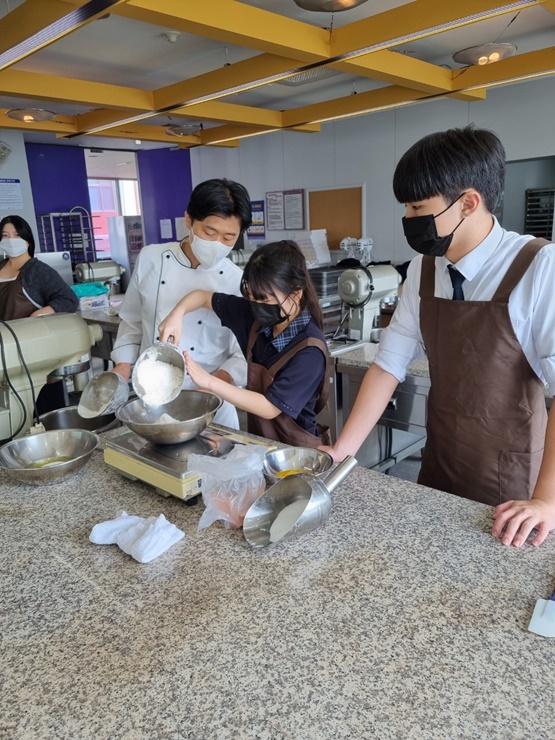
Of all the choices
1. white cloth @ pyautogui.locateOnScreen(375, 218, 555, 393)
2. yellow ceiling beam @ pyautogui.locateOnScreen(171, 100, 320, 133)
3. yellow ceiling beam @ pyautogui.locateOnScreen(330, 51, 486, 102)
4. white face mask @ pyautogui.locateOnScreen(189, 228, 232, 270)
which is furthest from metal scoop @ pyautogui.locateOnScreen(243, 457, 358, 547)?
yellow ceiling beam @ pyautogui.locateOnScreen(171, 100, 320, 133)

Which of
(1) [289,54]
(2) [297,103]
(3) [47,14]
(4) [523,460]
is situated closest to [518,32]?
(1) [289,54]

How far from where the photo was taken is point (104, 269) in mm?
5617

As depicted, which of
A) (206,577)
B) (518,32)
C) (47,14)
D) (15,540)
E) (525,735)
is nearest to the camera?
(525,735)

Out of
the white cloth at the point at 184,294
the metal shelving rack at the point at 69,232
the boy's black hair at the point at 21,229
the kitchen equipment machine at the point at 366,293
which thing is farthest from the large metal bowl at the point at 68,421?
the metal shelving rack at the point at 69,232

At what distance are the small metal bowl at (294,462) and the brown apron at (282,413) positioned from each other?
0.42m

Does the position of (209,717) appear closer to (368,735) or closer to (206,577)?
(368,735)

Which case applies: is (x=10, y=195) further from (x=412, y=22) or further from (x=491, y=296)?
(x=491, y=296)

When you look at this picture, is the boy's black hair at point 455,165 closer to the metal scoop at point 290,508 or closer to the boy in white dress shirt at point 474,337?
the boy in white dress shirt at point 474,337

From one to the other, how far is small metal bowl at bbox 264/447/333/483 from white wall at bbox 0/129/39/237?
759 centimetres

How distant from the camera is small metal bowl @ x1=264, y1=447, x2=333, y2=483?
1.39 m

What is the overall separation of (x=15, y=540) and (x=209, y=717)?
687 millimetres

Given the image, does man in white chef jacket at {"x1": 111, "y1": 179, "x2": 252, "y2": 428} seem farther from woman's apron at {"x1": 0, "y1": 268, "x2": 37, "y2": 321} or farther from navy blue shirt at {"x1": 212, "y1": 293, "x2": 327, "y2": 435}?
woman's apron at {"x1": 0, "y1": 268, "x2": 37, "y2": 321}

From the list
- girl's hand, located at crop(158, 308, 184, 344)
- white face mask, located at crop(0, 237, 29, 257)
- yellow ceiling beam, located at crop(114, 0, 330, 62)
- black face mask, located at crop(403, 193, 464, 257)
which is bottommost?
girl's hand, located at crop(158, 308, 184, 344)

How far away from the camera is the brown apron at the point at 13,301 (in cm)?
344
